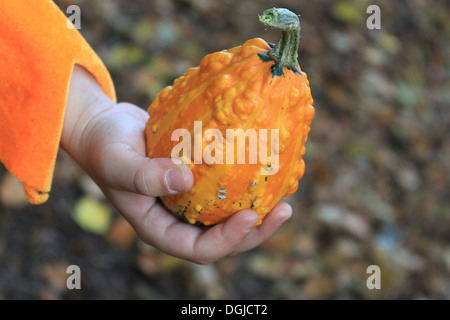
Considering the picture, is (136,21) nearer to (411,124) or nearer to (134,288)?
(134,288)

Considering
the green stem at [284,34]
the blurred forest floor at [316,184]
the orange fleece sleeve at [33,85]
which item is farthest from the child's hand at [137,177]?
the blurred forest floor at [316,184]

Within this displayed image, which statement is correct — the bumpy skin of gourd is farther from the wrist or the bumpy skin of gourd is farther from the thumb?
the wrist

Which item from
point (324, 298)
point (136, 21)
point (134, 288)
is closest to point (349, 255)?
point (324, 298)

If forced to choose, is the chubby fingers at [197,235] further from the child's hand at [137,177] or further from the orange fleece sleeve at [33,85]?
the orange fleece sleeve at [33,85]

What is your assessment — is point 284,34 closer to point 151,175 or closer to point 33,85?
point 151,175

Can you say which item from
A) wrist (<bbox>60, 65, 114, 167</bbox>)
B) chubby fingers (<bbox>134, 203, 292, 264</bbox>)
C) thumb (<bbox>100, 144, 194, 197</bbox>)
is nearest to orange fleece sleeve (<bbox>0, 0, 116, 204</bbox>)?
wrist (<bbox>60, 65, 114, 167</bbox>)

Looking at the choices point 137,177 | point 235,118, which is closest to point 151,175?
point 137,177
